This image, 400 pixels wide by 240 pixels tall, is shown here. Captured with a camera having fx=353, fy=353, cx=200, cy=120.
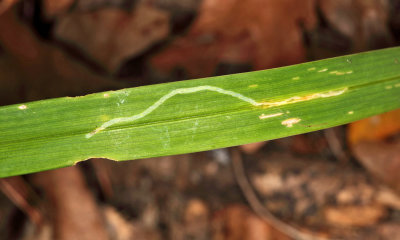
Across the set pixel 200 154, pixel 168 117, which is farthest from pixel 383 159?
pixel 168 117

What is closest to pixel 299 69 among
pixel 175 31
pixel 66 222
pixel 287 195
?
pixel 287 195

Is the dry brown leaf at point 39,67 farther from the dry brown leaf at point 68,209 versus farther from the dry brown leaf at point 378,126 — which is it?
the dry brown leaf at point 378,126

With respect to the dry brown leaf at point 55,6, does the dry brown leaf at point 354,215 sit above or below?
below

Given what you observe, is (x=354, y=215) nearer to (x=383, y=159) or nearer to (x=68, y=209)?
(x=383, y=159)

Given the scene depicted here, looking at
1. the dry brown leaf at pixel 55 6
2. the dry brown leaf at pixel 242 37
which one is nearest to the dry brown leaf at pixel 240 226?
the dry brown leaf at pixel 242 37

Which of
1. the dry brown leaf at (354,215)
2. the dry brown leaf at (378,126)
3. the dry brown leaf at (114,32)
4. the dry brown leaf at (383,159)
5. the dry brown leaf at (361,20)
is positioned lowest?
the dry brown leaf at (354,215)

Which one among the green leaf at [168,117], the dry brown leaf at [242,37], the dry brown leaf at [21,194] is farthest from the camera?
the dry brown leaf at [242,37]

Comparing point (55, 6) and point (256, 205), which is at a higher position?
point (55, 6)
